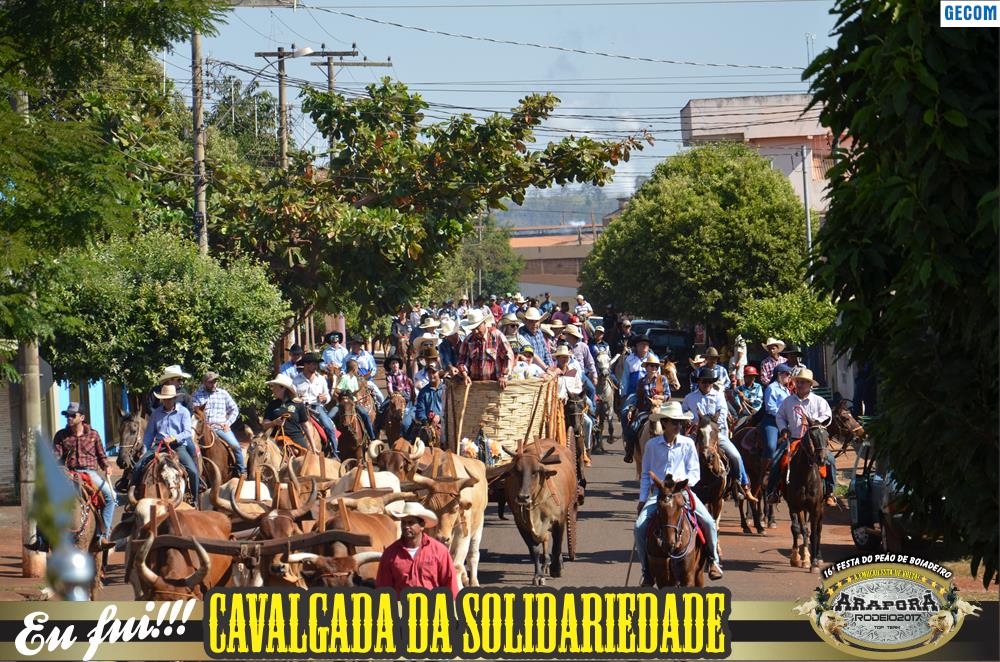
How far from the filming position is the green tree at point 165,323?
20016 millimetres

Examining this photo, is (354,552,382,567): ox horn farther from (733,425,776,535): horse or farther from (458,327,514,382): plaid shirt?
(733,425,776,535): horse

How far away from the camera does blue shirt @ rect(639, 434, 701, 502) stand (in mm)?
12195

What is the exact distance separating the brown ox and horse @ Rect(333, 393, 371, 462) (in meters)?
6.72

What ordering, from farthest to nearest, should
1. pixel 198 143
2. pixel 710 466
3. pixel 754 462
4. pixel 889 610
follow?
1. pixel 198 143
2. pixel 754 462
3. pixel 710 466
4. pixel 889 610

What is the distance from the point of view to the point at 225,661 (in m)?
9.19

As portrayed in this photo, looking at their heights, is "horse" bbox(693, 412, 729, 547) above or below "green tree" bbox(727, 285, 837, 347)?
below

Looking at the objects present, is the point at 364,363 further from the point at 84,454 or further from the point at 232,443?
the point at 84,454

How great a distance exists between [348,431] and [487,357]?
586 cm

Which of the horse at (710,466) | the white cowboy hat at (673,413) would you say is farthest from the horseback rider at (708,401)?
the white cowboy hat at (673,413)

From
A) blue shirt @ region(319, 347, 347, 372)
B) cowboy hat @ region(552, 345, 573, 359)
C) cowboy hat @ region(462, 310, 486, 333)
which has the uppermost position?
cowboy hat @ region(462, 310, 486, 333)

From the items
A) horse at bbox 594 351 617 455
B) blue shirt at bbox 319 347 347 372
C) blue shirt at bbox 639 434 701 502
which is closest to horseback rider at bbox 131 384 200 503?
blue shirt at bbox 639 434 701 502

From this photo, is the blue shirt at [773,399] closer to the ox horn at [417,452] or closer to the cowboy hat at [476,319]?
the cowboy hat at [476,319]

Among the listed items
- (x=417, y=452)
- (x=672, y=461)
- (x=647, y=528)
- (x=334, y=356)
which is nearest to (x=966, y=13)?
(x=647, y=528)

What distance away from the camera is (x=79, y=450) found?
15.1 metres
